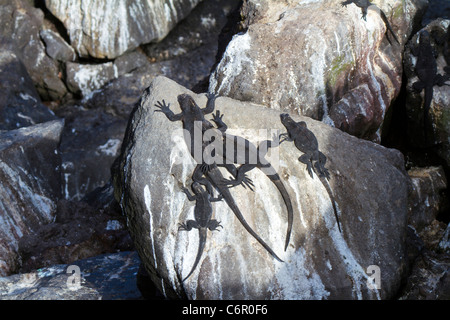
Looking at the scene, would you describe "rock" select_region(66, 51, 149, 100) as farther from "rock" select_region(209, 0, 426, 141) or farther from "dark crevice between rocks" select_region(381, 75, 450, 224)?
"dark crevice between rocks" select_region(381, 75, 450, 224)

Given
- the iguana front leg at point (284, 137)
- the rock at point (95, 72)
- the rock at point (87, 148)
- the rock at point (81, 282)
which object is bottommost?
the rock at point (81, 282)

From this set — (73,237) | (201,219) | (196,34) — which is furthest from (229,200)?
(196,34)

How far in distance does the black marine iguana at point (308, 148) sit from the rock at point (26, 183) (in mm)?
4008

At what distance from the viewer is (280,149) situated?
5211 millimetres

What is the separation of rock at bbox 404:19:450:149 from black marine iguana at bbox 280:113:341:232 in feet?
9.42

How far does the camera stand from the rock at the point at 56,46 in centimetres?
1187

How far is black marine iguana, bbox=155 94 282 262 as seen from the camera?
490cm

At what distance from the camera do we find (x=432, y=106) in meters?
7.26

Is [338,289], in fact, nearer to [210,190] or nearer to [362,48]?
[210,190]

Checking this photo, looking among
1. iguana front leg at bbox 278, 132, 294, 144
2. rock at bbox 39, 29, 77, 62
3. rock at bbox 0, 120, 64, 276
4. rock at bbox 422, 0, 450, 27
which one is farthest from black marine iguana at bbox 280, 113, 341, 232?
rock at bbox 39, 29, 77, 62

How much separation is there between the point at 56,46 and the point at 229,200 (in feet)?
27.8

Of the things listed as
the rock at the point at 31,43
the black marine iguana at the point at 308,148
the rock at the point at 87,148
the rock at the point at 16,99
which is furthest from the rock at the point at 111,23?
the black marine iguana at the point at 308,148

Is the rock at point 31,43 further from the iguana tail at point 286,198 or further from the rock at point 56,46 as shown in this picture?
the iguana tail at point 286,198
